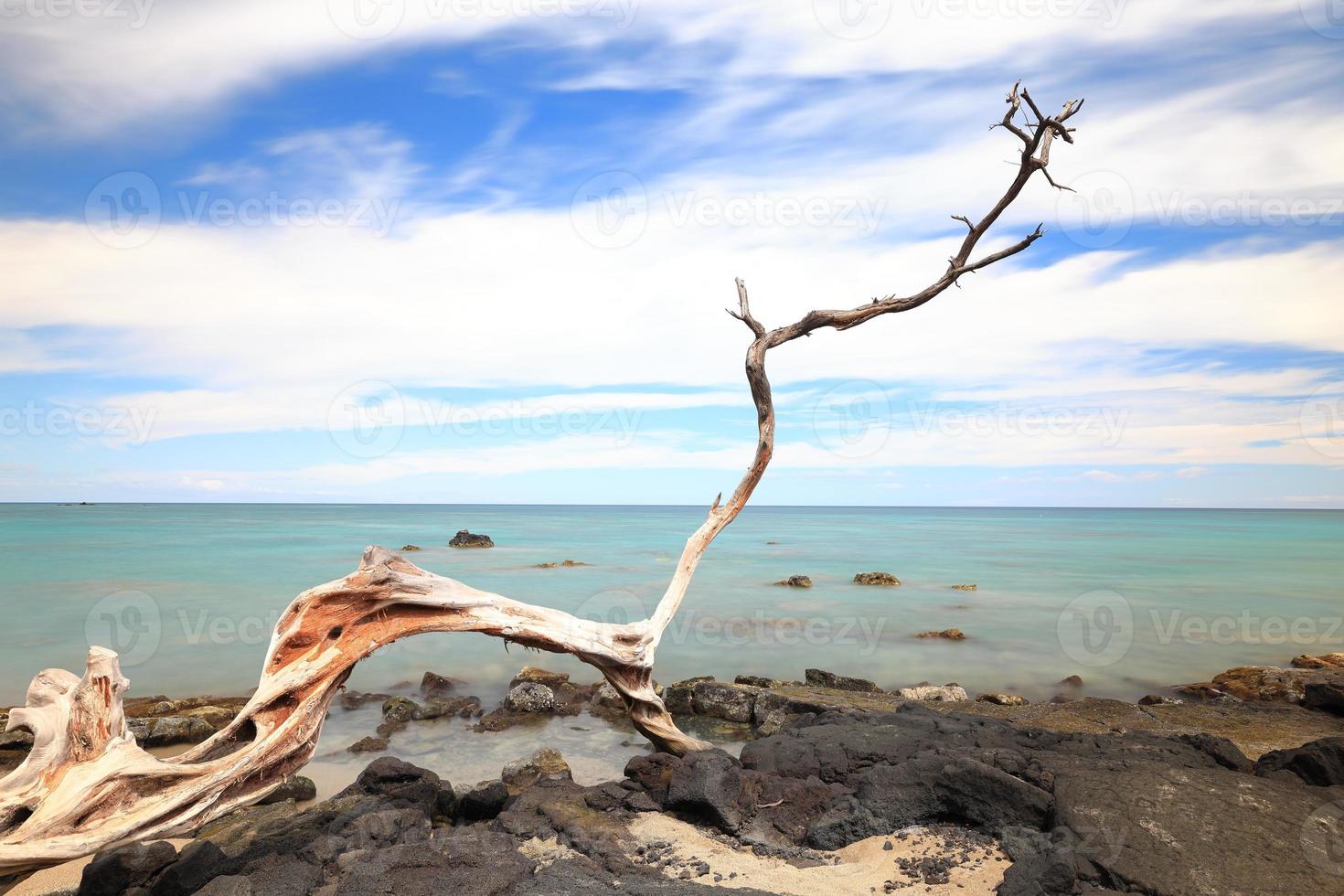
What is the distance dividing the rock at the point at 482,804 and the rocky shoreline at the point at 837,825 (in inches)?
0.6

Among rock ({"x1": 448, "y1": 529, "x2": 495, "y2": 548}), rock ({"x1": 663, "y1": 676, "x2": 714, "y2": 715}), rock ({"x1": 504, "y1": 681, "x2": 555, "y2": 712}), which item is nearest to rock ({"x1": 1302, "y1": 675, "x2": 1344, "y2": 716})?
rock ({"x1": 663, "y1": 676, "x2": 714, "y2": 715})

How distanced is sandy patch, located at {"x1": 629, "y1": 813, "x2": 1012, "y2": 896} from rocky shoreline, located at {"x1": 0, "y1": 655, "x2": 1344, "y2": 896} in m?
0.01

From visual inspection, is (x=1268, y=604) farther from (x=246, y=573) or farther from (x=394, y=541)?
(x=394, y=541)

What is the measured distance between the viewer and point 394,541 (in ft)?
182

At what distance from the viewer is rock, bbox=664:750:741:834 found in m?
5.38

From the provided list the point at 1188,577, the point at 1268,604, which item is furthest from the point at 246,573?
the point at 1188,577

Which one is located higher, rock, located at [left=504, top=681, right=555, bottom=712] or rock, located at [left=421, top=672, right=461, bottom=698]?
rock, located at [left=504, top=681, right=555, bottom=712]

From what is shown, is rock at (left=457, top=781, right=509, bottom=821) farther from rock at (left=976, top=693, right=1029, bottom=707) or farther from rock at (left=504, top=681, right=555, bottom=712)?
rock at (left=976, top=693, right=1029, bottom=707)

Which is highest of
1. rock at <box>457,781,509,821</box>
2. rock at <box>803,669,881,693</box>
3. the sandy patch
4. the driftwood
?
the driftwood

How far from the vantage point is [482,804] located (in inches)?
237

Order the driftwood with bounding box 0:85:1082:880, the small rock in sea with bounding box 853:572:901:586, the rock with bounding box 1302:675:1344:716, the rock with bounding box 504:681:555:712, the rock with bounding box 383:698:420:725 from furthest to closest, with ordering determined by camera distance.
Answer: the small rock in sea with bounding box 853:572:901:586 < the rock with bounding box 504:681:555:712 < the rock with bounding box 383:698:420:725 < the rock with bounding box 1302:675:1344:716 < the driftwood with bounding box 0:85:1082:880

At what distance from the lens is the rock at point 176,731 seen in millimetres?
8898

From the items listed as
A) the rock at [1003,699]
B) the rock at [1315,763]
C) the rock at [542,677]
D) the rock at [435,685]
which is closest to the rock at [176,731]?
the rock at [435,685]

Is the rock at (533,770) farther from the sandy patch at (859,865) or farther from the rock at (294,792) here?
the sandy patch at (859,865)
